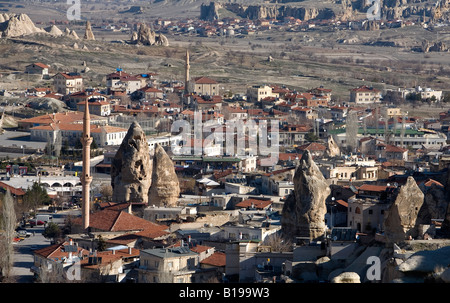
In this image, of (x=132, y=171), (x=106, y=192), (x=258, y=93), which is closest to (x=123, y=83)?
(x=258, y=93)

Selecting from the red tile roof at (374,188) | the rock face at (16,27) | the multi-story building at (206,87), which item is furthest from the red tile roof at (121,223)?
the rock face at (16,27)

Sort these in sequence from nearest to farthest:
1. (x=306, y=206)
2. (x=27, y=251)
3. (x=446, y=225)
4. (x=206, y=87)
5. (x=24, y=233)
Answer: (x=446, y=225) → (x=306, y=206) → (x=27, y=251) → (x=24, y=233) → (x=206, y=87)

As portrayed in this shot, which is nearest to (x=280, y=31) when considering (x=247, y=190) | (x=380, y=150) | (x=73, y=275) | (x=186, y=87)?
(x=186, y=87)

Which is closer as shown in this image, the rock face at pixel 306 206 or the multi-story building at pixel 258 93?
the rock face at pixel 306 206

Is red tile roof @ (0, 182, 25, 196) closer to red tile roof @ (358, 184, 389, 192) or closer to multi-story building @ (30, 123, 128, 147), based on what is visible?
red tile roof @ (358, 184, 389, 192)

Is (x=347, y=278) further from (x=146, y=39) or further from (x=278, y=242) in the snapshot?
(x=146, y=39)

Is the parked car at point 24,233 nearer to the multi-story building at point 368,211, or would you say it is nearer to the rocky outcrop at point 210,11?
the multi-story building at point 368,211
